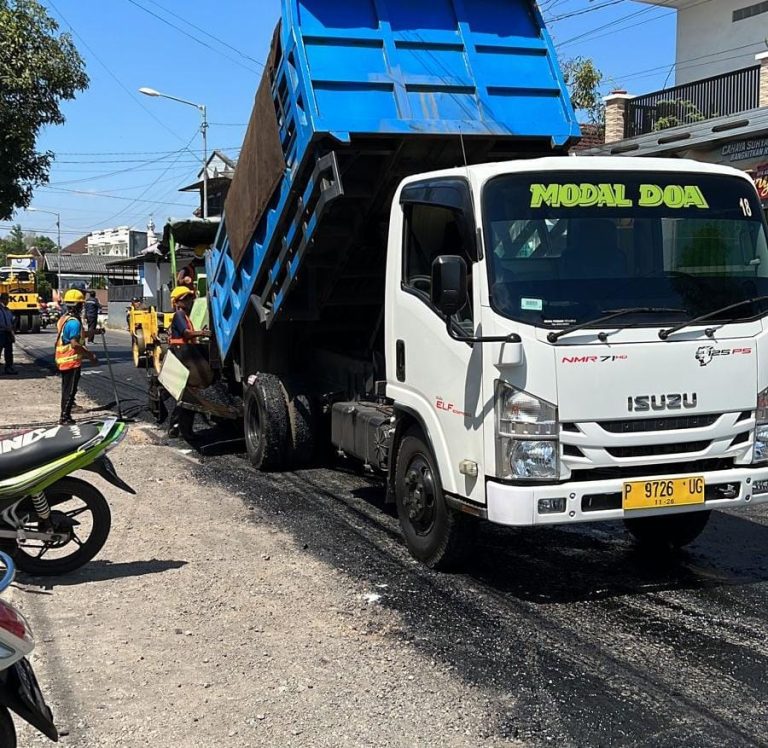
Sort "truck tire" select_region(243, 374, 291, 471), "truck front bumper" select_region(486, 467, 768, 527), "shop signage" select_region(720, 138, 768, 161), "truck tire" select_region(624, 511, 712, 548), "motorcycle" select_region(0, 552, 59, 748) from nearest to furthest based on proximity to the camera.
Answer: "motorcycle" select_region(0, 552, 59, 748)
"truck front bumper" select_region(486, 467, 768, 527)
"truck tire" select_region(624, 511, 712, 548)
"truck tire" select_region(243, 374, 291, 471)
"shop signage" select_region(720, 138, 768, 161)

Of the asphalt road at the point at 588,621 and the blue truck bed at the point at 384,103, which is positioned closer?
the asphalt road at the point at 588,621

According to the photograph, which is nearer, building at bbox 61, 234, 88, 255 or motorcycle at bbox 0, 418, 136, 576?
motorcycle at bbox 0, 418, 136, 576

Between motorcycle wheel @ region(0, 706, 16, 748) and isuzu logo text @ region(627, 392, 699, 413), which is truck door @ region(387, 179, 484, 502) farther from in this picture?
motorcycle wheel @ region(0, 706, 16, 748)

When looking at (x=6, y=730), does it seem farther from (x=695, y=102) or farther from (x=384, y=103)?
(x=695, y=102)

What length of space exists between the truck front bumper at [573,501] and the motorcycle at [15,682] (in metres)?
2.47

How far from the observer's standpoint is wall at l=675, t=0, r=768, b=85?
20.0 meters

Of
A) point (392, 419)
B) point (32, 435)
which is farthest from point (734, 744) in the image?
point (32, 435)

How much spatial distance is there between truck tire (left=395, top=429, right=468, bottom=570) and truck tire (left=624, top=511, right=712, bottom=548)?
53.3 inches

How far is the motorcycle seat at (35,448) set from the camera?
530 centimetres

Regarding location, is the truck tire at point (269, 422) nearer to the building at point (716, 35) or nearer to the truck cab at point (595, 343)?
the truck cab at point (595, 343)

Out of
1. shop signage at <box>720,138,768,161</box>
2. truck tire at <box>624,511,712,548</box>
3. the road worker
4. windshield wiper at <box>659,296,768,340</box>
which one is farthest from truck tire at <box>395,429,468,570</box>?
shop signage at <box>720,138,768,161</box>

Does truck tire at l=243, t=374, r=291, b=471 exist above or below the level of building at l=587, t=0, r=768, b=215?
below

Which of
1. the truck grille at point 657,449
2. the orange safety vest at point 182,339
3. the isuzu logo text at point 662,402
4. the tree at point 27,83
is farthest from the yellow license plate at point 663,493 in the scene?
the tree at point 27,83

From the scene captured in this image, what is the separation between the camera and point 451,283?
4.94 meters
